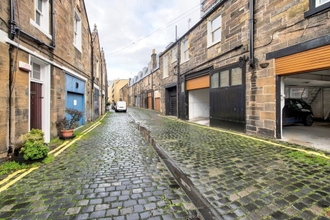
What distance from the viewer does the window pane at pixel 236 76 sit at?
25.6 feet

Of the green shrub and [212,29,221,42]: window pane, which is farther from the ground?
[212,29,221,42]: window pane

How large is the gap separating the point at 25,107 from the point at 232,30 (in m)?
8.63

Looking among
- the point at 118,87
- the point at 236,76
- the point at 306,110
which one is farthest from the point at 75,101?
the point at 118,87

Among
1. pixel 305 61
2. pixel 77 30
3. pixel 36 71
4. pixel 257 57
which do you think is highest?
pixel 77 30

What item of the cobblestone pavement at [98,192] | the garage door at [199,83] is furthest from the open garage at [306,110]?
the cobblestone pavement at [98,192]

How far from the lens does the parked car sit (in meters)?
9.06

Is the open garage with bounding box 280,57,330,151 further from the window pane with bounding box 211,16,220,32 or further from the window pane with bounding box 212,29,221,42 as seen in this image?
the window pane with bounding box 211,16,220,32

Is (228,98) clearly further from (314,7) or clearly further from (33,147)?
(33,147)

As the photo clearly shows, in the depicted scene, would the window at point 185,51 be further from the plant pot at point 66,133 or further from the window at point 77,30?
the plant pot at point 66,133

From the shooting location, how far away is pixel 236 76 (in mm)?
8031

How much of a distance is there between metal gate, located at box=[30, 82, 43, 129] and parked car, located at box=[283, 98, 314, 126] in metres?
10.8

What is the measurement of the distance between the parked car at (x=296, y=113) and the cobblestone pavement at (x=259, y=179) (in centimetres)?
423

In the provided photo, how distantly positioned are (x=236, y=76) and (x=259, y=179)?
5.70m

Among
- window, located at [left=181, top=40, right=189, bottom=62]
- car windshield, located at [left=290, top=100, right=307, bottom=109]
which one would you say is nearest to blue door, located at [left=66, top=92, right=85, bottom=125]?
window, located at [left=181, top=40, right=189, bottom=62]
